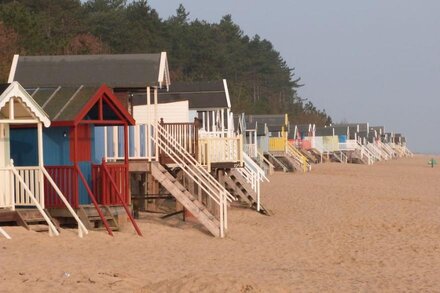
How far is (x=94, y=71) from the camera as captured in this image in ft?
76.5

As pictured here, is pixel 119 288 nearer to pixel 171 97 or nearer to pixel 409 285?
pixel 409 285

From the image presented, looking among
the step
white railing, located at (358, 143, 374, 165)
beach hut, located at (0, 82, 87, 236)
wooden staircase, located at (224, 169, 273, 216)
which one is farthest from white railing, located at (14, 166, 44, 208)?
white railing, located at (358, 143, 374, 165)

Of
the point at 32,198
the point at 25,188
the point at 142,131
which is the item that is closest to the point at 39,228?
the point at 32,198

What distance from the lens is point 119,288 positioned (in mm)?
12844

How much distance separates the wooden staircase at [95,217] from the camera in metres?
19.6

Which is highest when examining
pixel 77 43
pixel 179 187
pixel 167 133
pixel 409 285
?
pixel 77 43

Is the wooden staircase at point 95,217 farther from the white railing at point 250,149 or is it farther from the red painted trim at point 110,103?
the white railing at point 250,149

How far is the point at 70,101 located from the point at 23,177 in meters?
2.11

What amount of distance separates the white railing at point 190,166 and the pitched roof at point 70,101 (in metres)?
2.51

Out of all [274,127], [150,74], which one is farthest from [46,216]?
[274,127]

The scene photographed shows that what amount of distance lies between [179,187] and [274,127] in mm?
43256

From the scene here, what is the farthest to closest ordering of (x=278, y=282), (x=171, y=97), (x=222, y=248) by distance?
(x=171, y=97)
(x=222, y=248)
(x=278, y=282)

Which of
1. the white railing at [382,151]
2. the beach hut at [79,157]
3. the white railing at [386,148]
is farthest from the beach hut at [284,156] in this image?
the white railing at [386,148]

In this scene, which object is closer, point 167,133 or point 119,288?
point 119,288
